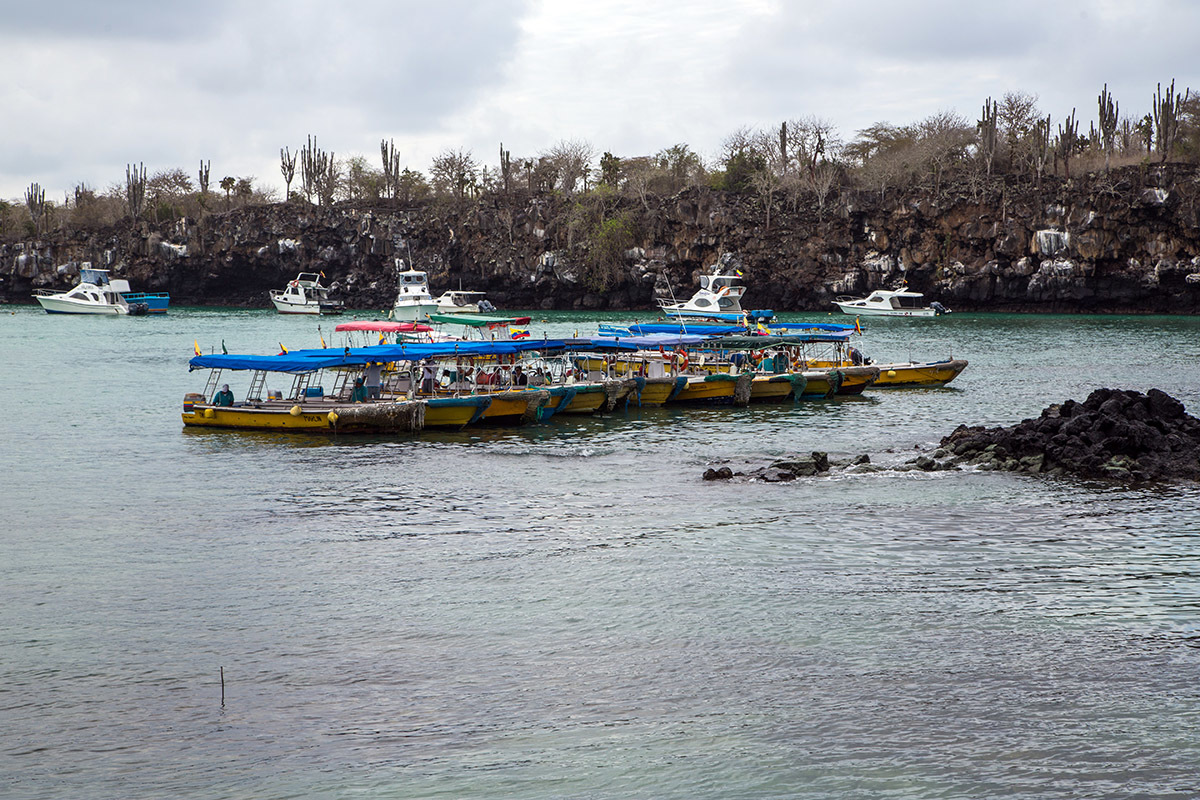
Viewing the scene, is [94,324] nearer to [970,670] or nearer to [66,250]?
[66,250]

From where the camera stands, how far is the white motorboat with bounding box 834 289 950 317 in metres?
109

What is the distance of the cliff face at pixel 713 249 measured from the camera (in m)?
107

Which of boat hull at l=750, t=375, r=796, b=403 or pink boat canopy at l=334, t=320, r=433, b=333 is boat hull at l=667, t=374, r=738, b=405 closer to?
boat hull at l=750, t=375, r=796, b=403

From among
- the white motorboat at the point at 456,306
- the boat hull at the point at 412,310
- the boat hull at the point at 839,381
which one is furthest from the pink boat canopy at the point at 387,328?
the boat hull at the point at 412,310

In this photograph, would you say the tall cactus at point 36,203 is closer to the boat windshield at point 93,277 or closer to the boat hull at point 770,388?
the boat windshield at point 93,277

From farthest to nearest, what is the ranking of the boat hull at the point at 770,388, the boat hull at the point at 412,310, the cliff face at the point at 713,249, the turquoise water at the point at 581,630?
1. the boat hull at the point at 412,310
2. the cliff face at the point at 713,249
3. the boat hull at the point at 770,388
4. the turquoise water at the point at 581,630

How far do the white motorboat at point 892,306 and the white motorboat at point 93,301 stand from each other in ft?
254

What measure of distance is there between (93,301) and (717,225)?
234ft

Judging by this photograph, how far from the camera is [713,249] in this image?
127812mm

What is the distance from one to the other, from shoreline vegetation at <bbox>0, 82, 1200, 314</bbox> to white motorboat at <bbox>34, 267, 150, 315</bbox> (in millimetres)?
23145

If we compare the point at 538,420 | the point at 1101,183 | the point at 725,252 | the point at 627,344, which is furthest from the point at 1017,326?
the point at 538,420

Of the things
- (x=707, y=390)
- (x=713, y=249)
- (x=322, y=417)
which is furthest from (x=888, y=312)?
(x=322, y=417)

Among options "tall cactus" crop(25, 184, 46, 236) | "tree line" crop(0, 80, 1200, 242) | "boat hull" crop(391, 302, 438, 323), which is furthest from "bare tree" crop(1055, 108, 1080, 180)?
"tall cactus" crop(25, 184, 46, 236)

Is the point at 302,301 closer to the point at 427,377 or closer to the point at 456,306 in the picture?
the point at 456,306
